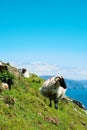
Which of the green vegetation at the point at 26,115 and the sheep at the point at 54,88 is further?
the sheep at the point at 54,88

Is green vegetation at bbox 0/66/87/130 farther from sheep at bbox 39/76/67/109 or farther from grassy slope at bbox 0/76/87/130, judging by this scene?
sheep at bbox 39/76/67/109

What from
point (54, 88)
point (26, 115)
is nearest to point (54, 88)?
point (54, 88)

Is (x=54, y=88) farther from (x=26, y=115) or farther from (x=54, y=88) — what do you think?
(x=26, y=115)

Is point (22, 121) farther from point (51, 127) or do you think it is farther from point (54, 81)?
point (54, 81)

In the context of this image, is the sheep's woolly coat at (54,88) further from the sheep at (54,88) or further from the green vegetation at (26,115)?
the green vegetation at (26,115)

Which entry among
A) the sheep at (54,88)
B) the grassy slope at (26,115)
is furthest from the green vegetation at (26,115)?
the sheep at (54,88)

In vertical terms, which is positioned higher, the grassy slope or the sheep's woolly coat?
the sheep's woolly coat

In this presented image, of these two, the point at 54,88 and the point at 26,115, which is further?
the point at 54,88

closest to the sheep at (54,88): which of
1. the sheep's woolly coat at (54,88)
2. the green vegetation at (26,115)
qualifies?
the sheep's woolly coat at (54,88)

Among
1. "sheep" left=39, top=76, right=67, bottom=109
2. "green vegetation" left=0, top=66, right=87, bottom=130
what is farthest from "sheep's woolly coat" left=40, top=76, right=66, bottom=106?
"green vegetation" left=0, top=66, right=87, bottom=130

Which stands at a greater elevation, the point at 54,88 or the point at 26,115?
the point at 54,88

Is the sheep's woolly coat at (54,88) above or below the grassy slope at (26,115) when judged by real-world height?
above

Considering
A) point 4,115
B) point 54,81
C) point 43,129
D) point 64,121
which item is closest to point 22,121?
point 4,115

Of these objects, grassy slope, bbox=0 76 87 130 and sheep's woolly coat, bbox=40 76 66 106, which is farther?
sheep's woolly coat, bbox=40 76 66 106
